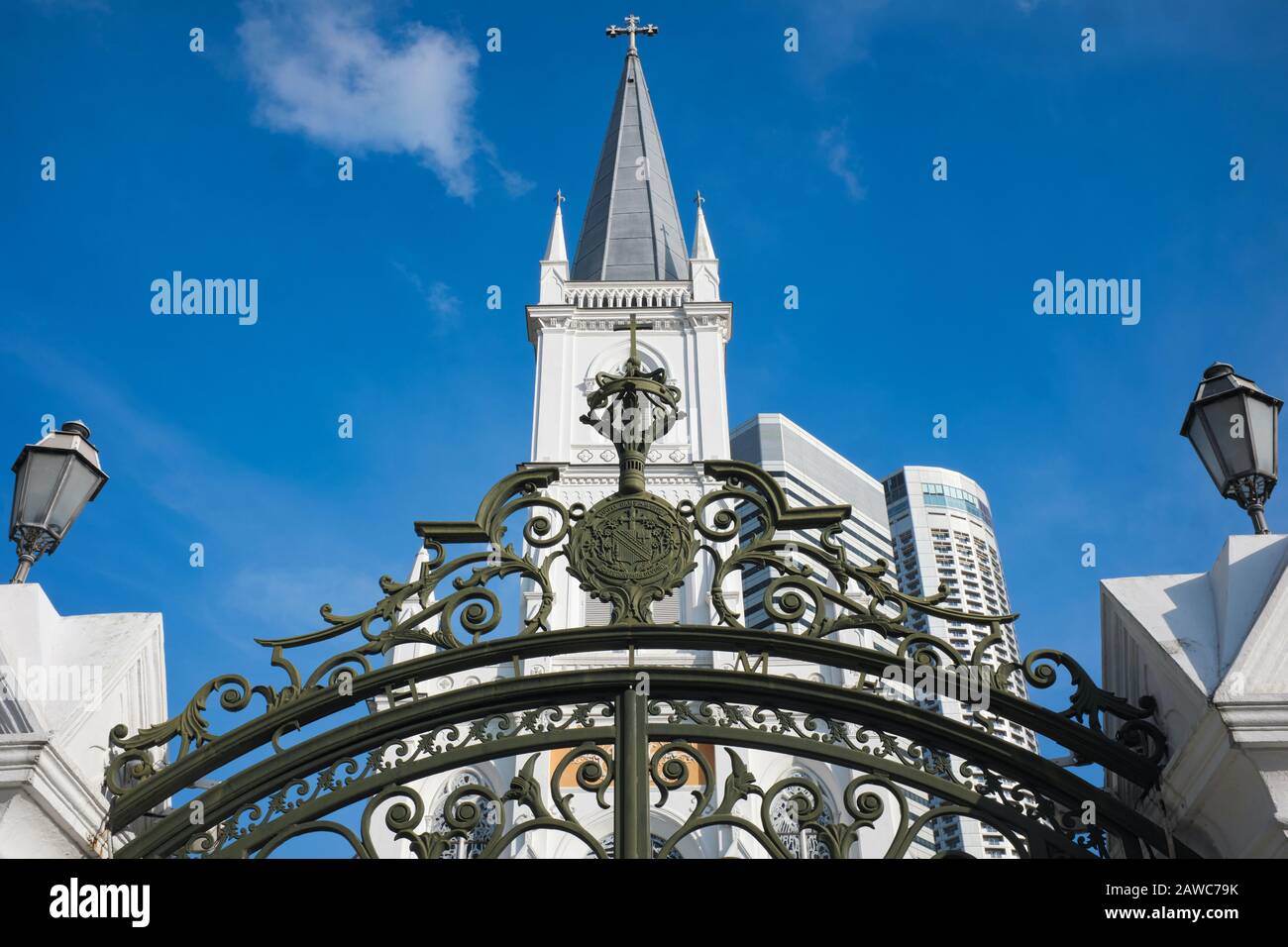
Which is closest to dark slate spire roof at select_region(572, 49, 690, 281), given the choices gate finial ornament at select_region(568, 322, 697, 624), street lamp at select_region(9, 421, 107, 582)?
gate finial ornament at select_region(568, 322, 697, 624)

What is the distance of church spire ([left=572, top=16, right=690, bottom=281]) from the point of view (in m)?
33.8

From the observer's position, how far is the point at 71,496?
4828 mm

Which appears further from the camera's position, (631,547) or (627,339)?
(627,339)

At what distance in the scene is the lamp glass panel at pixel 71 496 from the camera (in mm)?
4782

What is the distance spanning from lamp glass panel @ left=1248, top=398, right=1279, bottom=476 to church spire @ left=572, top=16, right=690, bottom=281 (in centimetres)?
2851

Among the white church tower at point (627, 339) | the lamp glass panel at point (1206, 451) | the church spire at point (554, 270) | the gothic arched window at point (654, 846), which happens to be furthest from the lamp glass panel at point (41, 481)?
the church spire at point (554, 270)

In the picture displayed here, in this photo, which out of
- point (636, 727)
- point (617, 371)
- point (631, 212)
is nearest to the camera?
point (636, 727)

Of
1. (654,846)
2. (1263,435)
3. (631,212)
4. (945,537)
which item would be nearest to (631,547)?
(1263,435)

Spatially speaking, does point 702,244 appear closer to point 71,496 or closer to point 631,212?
point 631,212

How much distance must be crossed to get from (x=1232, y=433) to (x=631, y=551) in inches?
99.7

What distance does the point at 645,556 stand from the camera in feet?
16.4

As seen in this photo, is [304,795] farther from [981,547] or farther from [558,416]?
[981,547]

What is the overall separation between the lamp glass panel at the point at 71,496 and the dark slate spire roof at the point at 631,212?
2834 centimetres
